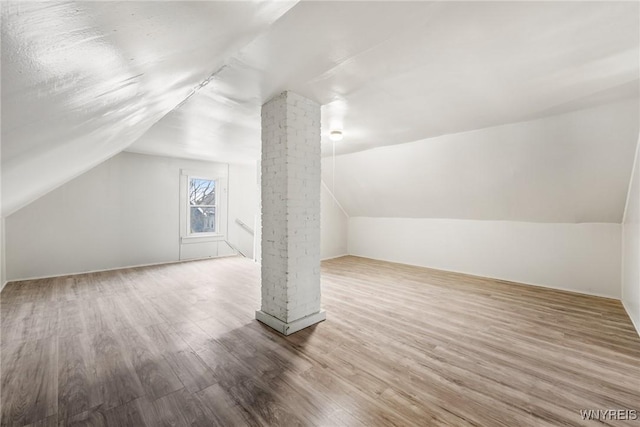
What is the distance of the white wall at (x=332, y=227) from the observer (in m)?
6.92

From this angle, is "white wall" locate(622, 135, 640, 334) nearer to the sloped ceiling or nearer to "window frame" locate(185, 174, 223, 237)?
the sloped ceiling

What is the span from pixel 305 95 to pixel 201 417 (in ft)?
9.51

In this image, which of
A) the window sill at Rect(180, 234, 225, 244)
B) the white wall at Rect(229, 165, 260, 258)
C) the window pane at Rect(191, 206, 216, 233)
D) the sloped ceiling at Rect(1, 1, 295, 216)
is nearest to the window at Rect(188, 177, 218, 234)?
the window pane at Rect(191, 206, 216, 233)

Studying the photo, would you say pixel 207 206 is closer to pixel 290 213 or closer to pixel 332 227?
pixel 332 227

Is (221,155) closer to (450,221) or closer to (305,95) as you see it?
(305,95)

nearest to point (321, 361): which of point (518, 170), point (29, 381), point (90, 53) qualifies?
point (29, 381)

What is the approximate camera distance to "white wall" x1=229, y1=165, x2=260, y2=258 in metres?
7.18

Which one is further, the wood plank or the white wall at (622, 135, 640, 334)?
the white wall at (622, 135, 640, 334)

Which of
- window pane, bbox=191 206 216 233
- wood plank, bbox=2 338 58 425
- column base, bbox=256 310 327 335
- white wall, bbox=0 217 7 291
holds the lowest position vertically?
wood plank, bbox=2 338 58 425

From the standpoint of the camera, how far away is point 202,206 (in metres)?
6.81

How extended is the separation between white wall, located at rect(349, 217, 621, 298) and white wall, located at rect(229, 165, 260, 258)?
347 centimetres

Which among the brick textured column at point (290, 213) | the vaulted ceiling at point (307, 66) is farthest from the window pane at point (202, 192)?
the brick textured column at point (290, 213)

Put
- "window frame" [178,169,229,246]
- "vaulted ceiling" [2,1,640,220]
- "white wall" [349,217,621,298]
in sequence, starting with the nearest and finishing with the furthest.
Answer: "vaulted ceiling" [2,1,640,220], "white wall" [349,217,621,298], "window frame" [178,169,229,246]

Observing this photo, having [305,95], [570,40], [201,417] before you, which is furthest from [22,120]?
[570,40]
